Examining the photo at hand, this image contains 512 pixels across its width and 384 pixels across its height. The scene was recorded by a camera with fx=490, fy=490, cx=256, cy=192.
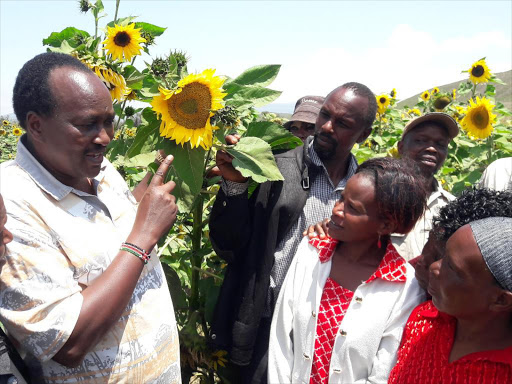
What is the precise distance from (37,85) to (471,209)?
1.40 metres

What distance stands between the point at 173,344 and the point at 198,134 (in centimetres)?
76

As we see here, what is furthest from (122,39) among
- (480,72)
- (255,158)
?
(480,72)

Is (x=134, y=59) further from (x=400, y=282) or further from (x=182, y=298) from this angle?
(x=400, y=282)

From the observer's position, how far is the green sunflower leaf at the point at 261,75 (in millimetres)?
1981

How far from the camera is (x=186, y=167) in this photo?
192 centimetres

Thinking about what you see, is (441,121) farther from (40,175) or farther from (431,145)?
(40,175)

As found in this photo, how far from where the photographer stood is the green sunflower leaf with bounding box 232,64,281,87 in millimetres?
1981

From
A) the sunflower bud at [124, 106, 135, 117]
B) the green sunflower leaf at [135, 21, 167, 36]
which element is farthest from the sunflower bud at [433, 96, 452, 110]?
the green sunflower leaf at [135, 21, 167, 36]

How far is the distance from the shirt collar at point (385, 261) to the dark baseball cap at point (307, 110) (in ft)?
6.27

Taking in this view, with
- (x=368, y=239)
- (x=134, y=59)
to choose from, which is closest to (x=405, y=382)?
(x=368, y=239)

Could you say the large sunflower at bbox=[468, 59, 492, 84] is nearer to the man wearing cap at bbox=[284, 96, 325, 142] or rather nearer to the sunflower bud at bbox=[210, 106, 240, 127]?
the man wearing cap at bbox=[284, 96, 325, 142]

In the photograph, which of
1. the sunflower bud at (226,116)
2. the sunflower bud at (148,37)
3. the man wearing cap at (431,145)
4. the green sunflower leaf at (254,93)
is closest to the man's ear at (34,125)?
the sunflower bud at (226,116)

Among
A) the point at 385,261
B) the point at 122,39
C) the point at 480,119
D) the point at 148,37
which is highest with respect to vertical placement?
the point at 480,119

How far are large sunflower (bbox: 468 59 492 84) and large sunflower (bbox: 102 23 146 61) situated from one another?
13.5 ft
